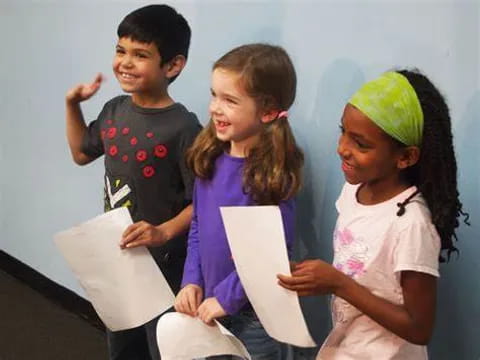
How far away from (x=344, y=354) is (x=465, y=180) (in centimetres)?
39

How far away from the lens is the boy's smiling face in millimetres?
1383

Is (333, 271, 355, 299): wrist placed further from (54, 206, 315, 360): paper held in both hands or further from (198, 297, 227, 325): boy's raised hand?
(198, 297, 227, 325): boy's raised hand

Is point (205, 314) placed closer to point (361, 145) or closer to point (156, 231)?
point (156, 231)

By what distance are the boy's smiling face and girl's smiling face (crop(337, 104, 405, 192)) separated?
0.53 meters

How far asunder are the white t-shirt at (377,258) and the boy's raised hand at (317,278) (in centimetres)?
6

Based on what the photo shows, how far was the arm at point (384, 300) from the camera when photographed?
3.27 ft

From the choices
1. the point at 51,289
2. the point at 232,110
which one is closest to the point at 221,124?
the point at 232,110

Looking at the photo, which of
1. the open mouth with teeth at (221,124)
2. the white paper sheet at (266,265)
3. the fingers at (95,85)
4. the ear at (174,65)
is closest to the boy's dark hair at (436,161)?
the white paper sheet at (266,265)

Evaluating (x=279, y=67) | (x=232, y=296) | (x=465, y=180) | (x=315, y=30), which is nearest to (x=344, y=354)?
(x=232, y=296)

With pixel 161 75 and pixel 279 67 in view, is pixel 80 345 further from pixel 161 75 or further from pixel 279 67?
pixel 279 67

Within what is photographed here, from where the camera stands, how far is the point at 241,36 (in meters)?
1.52

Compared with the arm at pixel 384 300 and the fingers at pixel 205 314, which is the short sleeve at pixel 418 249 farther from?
the fingers at pixel 205 314

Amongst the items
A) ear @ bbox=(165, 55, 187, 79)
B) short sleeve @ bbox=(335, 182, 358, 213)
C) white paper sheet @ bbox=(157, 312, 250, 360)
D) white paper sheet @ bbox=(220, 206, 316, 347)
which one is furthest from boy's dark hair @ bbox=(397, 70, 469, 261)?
ear @ bbox=(165, 55, 187, 79)

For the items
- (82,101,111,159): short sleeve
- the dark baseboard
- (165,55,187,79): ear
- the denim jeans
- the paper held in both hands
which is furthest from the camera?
the dark baseboard
